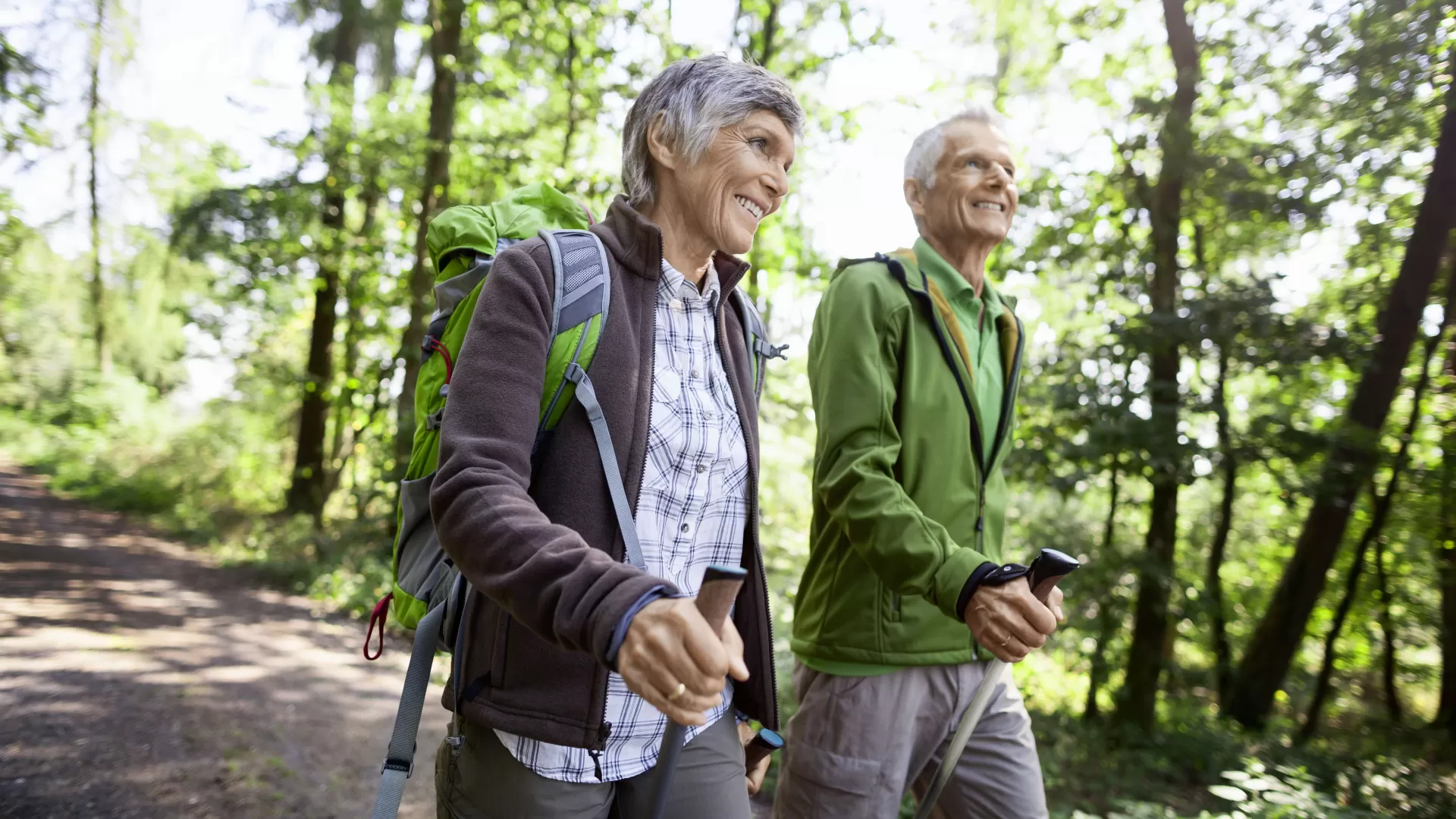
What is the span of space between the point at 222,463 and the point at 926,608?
675 inches

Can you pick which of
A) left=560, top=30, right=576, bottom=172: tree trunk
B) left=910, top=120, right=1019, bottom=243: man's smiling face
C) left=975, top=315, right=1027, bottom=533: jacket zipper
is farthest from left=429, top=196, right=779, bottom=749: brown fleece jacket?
left=560, top=30, right=576, bottom=172: tree trunk

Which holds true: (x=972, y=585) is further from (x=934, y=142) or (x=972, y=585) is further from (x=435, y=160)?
(x=435, y=160)

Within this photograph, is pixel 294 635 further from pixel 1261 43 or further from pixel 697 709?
pixel 1261 43

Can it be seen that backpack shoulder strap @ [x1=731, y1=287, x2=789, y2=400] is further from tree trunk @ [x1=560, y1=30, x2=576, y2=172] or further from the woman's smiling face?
tree trunk @ [x1=560, y1=30, x2=576, y2=172]

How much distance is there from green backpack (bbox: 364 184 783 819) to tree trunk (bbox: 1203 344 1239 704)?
537 centimetres

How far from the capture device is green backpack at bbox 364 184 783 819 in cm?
148

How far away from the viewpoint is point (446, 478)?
1261mm

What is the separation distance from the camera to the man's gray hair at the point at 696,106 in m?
1.73

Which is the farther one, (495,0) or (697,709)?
(495,0)

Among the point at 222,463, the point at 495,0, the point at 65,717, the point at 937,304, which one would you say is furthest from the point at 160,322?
the point at 937,304

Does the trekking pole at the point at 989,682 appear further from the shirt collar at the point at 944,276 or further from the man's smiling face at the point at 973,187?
the man's smiling face at the point at 973,187

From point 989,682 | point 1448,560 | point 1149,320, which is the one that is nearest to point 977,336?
point 989,682

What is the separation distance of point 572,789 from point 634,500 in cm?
50

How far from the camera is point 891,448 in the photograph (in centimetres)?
209
